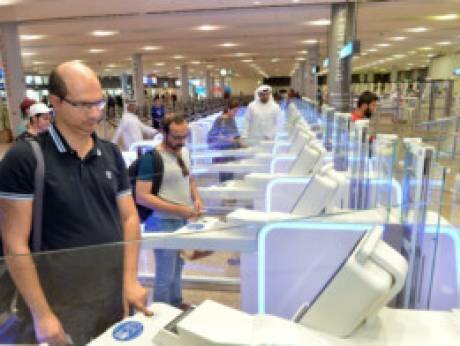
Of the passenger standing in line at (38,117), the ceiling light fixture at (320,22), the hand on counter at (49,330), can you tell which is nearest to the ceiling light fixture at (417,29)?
the ceiling light fixture at (320,22)

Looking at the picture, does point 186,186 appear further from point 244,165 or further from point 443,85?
point 443,85

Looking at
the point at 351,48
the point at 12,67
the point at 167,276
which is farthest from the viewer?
the point at 12,67

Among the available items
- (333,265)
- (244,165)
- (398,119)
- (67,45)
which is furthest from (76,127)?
(398,119)

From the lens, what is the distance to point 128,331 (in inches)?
45.3

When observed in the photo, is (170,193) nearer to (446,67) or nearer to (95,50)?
(95,50)

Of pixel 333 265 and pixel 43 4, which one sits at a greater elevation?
pixel 43 4

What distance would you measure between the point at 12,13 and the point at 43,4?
127 cm

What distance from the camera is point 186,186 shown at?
2.73 meters

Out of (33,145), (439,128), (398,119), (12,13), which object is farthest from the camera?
(398,119)

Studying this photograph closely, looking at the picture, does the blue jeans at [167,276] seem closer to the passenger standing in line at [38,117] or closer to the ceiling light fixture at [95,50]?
the passenger standing in line at [38,117]

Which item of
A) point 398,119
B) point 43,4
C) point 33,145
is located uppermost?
point 43,4

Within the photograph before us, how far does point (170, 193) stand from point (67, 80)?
4.34 ft

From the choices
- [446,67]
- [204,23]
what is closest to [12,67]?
[204,23]

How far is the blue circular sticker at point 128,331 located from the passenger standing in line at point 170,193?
1.23m
